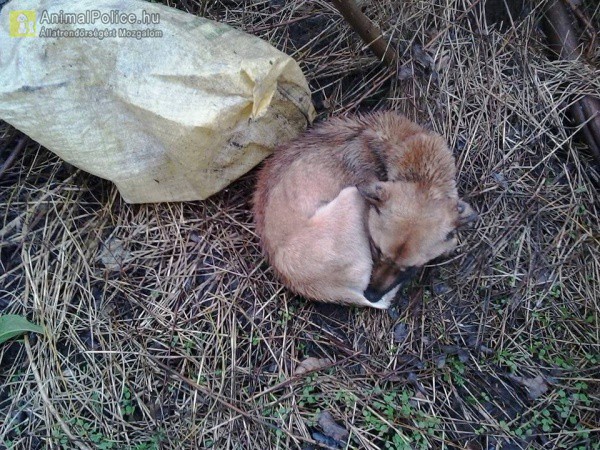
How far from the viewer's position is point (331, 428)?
3514 mm

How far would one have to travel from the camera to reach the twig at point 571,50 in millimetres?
4168

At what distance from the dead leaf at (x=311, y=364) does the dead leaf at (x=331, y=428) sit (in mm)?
268

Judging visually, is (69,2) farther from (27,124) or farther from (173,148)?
(173,148)

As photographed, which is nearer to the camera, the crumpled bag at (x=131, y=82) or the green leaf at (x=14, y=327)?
the crumpled bag at (x=131, y=82)

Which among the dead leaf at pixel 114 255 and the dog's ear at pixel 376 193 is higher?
the dog's ear at pixel 376 193

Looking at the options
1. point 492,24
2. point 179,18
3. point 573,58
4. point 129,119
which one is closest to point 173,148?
point 129,119

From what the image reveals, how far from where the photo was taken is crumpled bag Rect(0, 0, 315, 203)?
3.49m

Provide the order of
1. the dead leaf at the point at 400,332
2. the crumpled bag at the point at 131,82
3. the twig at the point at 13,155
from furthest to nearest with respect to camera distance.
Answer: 1. the twig at the point at 13,155
2. the dead leaf at the point at 400,332
3. the crumpled bag at the point at 131,82

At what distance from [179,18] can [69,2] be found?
2.12 ft

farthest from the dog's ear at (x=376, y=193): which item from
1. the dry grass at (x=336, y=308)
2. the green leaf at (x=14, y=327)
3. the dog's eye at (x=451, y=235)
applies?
the green leaf at (x=14, y=327)

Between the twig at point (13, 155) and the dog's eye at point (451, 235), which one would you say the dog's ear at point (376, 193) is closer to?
the dog's eye at point (451, 235)

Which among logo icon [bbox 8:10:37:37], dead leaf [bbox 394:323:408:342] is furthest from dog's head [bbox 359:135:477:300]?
logo icon [bbox 8:10:37:37]

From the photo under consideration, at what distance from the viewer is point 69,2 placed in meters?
3.58

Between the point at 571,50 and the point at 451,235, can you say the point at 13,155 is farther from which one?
the point at 571,50
